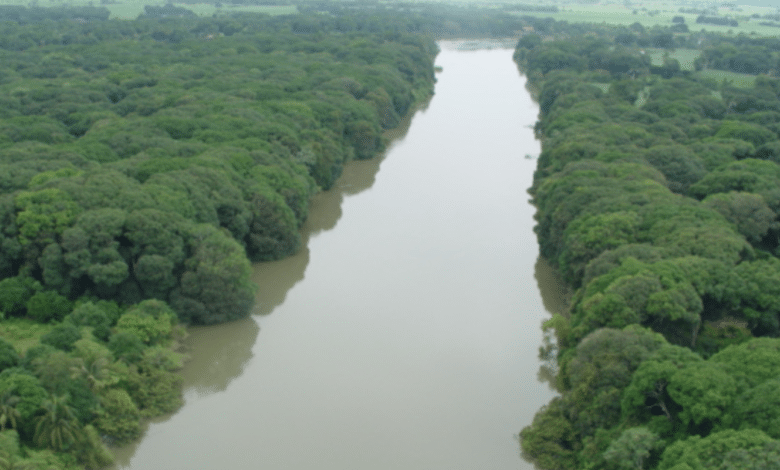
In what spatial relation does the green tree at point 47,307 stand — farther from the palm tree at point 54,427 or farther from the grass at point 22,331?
the palm tree at point 54,427

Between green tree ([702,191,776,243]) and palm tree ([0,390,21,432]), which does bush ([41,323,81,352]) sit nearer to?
palm tree ([0,390,21,432])

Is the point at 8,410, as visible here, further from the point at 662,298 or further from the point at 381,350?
the point at 662,298

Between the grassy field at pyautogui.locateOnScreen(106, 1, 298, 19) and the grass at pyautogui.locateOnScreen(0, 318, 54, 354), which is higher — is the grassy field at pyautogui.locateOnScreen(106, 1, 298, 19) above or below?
above

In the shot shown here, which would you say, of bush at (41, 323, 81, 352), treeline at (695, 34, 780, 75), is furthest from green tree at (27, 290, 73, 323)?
treeline at (695, 34, 780, 75)

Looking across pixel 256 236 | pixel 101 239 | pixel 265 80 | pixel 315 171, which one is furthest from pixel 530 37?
pixel 101 239

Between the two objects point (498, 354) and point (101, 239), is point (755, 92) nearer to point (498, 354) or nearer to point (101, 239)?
point (498, 354)

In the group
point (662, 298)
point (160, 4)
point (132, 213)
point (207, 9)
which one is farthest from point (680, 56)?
point (160, 4)

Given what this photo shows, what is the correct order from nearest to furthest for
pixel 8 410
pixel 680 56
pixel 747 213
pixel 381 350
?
pixel 8 410
pixel 381 350
pixel 747 213
pixel 680 56
